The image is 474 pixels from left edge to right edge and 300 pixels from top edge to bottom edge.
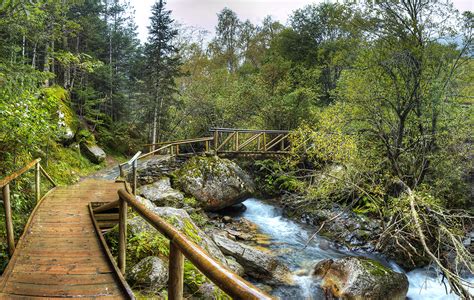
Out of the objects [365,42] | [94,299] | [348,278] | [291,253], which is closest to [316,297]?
[348,278]

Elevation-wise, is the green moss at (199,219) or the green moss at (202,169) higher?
the green moss at (202,169)

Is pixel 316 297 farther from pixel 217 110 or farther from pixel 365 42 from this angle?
pixel 217 110

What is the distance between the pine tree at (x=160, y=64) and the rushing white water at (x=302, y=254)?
9.60 m

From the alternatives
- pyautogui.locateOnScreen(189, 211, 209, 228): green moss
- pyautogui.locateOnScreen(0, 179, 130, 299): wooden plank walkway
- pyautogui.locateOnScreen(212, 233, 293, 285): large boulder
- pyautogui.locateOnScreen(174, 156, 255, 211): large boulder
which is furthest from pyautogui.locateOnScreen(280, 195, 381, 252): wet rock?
pyautogui.locateOnScreen(0, 179, 130, 299): wooden plank walkway

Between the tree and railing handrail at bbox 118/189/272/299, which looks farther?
the tree

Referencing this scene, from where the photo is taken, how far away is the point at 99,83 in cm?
2045

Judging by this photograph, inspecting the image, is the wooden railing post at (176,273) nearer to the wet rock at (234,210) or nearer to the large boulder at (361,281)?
the large boulder at (361,281)

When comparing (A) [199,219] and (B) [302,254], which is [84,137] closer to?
(A) [199,219]

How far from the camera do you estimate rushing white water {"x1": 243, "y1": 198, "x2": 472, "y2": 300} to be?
22.1 ft

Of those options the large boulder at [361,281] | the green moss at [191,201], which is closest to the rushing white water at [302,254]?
the large boulder at [361,281]

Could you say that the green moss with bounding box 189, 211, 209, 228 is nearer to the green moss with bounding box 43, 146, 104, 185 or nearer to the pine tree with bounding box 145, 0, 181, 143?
the green moss with bounding box 43, 146, 104, 185

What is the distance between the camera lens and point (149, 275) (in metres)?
3.57

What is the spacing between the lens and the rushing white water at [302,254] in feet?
22.1

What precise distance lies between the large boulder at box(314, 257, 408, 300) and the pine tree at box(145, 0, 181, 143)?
570 inches
